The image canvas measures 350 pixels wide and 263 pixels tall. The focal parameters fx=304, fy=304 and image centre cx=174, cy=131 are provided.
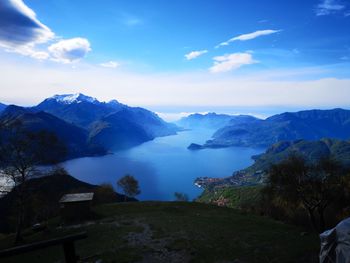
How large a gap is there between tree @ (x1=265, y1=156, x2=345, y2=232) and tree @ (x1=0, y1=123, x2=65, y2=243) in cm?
2844

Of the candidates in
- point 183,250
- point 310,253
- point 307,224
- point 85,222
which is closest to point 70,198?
point 85,222

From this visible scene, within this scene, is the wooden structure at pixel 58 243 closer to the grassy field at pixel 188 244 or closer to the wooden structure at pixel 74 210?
the grassy field at pixel 188 244

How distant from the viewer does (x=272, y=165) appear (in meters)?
39.8

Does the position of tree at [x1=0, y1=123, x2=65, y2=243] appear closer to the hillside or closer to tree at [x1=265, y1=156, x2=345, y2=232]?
the hillside

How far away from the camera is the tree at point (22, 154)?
3588 cm

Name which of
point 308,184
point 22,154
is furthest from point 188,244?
point 22,154

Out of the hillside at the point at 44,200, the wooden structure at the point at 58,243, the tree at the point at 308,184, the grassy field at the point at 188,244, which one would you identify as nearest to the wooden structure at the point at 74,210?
the hillside at the point at 44,200

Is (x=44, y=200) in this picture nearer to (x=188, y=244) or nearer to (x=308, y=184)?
(x=188, y=244)

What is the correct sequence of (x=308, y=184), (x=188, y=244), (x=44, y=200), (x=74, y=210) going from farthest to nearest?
1. (x=44, y=200)
2. (x=74, y=210)
3. (x=308, y=184)
4. (x=188, y=244)

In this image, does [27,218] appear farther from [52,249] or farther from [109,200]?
[52,249]

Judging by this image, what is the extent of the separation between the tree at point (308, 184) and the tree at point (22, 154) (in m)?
28.4

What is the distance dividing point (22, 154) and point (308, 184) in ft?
116

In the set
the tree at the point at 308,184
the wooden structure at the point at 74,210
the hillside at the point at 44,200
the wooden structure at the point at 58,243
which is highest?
the wooden structure at the point at 58,243

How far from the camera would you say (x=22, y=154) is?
120ft
